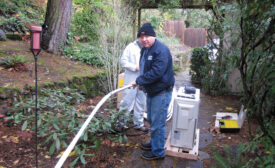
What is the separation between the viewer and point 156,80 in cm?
324

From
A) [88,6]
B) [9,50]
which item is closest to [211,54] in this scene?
[88,6]

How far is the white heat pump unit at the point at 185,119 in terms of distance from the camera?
135 inches

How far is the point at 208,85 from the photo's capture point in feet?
24.9

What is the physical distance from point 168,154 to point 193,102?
3.01ft

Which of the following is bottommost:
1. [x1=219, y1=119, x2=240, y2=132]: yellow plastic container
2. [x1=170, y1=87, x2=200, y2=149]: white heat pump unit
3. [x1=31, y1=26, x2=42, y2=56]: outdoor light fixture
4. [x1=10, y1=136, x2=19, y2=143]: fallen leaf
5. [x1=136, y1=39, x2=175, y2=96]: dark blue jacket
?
[x1=219, y1=119, x2=240, y2=132]: yellow plastic container

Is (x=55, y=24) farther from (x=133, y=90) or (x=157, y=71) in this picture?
(x=157, y=71)

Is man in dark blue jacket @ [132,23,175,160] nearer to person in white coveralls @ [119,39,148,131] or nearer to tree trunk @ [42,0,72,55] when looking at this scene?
person in white coveralls @ [119,39,148,131]

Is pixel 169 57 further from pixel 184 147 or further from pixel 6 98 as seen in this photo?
pixel 6 98

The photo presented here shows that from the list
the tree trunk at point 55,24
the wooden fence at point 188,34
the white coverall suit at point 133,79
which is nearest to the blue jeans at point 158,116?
the white coverall suit at point 133,79

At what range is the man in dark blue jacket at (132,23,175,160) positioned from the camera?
3.20 metres

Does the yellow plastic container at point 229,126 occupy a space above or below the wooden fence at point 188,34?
below

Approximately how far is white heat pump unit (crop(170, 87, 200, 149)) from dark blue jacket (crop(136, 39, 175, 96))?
0.34 meters

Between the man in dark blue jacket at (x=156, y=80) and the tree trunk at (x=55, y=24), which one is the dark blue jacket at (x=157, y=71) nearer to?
the man in dark blue jacket at (x=156, y=80)

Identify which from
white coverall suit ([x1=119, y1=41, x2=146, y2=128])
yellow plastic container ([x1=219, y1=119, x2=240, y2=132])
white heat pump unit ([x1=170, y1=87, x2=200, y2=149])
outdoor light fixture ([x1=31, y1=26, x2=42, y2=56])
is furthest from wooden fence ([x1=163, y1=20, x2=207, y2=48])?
outdoor light fixture ([x1=31, y1=26, x2=42, y2=56])
